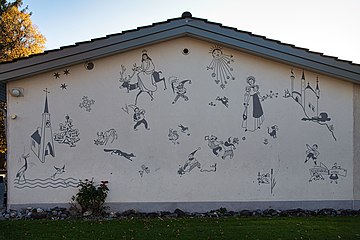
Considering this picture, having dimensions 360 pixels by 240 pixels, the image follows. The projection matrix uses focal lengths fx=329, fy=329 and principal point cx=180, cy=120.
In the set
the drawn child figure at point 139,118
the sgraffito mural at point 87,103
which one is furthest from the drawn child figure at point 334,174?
the sgraffito mural at point 87,103

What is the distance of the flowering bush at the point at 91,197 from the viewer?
754cm

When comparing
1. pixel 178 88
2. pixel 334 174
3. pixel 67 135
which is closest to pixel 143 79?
pixel 178 88

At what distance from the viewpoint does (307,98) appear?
8227 millimetres

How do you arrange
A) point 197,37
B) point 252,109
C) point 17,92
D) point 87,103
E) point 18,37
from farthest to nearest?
point 18,37, point 252,109, point 197,37, point 87,103, point 17,92

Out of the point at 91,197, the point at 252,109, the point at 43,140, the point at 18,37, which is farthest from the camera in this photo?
the point at 18,37

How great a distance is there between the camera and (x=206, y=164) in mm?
8031

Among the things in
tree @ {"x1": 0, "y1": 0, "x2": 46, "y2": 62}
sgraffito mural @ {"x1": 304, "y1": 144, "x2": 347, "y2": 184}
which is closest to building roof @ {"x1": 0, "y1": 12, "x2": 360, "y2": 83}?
sgraffito mural @ {"x1": 304, "y1": 144, "x2": 347, "y2": 184}

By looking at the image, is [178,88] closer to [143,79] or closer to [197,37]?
[143,79]

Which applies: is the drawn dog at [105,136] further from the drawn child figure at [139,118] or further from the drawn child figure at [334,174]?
the drawn child figure at [334,174]

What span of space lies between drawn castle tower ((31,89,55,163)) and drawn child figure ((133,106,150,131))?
2.03 metres

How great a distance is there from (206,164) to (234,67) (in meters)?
2.51

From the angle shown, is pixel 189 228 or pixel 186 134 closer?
pixel 189 228

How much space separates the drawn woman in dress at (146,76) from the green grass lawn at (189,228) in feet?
10.0

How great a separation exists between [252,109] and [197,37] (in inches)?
88.0
